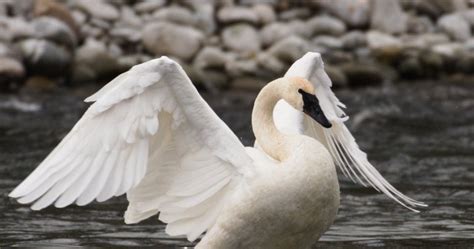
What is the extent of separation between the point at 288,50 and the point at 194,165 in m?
12.9

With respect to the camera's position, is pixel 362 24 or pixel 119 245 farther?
pixel 362 24

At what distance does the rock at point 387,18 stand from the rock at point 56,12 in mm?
6231

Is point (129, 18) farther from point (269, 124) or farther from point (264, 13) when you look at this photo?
point (269, 124)

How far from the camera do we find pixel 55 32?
1931cm

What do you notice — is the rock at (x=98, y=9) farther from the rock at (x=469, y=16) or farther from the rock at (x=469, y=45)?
the rock at (x=469, y=16)

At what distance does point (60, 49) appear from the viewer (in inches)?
746

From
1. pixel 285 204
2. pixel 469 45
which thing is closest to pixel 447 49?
pixel 469 45

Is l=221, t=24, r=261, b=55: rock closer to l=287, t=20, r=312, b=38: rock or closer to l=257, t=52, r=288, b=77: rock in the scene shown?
l=257, t=52, r=288, b=77: rock

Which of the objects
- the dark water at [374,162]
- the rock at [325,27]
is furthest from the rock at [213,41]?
the dark water at [374,162]

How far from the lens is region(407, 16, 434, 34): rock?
901 inches

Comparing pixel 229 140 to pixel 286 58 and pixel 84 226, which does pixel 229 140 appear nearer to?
pixel 84 226

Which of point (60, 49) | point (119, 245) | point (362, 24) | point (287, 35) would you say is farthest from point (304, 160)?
point (362, 24)

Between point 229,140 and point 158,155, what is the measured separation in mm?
554

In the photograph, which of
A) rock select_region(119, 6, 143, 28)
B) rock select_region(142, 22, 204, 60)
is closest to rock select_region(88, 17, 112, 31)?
rock select_region(119, 6, 143, 28)
